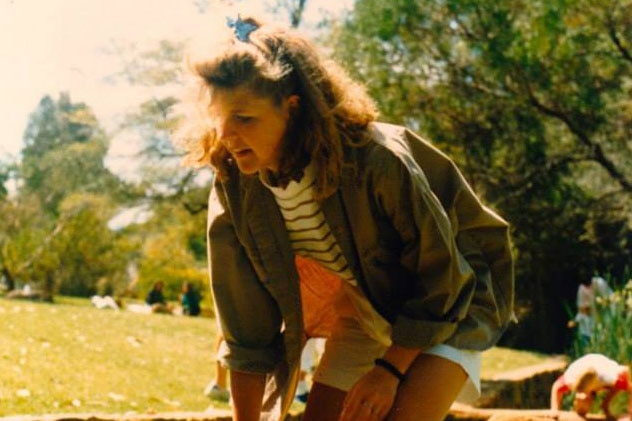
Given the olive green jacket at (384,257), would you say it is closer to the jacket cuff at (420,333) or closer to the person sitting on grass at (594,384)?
the jacket cuff at (420,333)

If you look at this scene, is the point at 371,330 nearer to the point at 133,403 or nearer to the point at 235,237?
the point at 235,237

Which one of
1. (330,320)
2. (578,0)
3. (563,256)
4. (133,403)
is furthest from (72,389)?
(563,256)

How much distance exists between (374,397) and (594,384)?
167 inches

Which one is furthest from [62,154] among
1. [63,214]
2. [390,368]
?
[390,368]

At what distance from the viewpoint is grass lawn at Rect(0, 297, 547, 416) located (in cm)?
582

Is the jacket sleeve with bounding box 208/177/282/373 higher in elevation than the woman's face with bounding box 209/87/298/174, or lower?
lower

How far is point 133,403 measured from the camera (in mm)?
6195

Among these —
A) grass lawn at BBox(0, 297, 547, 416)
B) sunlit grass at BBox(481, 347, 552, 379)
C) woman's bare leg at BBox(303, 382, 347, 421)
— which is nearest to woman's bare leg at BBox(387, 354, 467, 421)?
woman's bare leg at BBox(303, 382, 347, 421)

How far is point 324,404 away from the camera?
276 centimetres

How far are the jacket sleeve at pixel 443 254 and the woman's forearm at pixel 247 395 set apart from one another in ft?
1.93

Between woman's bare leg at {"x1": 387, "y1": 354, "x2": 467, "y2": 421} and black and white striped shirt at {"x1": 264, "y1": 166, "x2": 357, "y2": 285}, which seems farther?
black and white striped shirt at {"x1": 264, "y1": 166, "x2": 357, "y2": 285}

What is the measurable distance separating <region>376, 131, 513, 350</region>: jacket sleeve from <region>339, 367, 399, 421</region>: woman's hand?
10 cm

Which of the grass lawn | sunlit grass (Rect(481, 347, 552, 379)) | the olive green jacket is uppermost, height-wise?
the olive green jacket

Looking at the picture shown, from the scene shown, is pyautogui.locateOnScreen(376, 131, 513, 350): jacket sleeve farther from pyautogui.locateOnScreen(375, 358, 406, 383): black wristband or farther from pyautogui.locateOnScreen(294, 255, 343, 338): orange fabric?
pyautogui.locateOnScreen(294, 255, 343, 338): orange fabric
